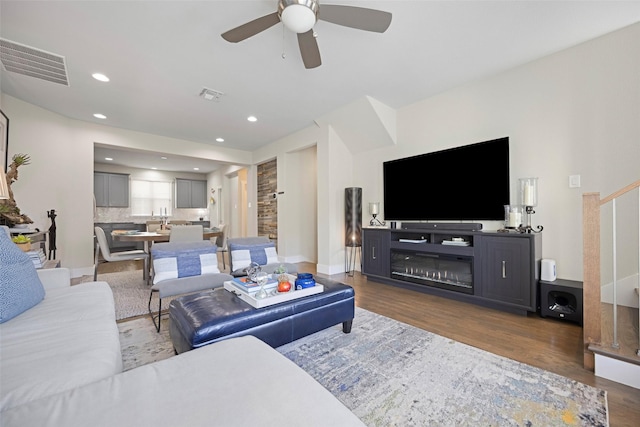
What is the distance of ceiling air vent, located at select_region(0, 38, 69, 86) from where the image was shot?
261 cm

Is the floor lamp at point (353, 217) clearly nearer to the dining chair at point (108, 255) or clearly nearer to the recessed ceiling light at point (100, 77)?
the dining chair at point (108, 255)

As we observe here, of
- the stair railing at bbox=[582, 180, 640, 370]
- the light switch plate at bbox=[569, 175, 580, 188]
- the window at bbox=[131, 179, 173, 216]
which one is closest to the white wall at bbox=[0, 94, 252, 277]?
the window at bbox=[131, 179, 173, 216]

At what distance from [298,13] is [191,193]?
8.78 meters

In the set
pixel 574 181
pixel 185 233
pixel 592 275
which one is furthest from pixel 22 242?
pixel 574 181

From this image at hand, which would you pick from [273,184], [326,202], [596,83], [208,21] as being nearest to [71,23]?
[208,21]

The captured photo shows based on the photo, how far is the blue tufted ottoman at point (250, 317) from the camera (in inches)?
61.6

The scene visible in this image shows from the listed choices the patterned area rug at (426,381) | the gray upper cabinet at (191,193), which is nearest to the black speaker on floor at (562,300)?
the patterned area rug at (426,381)

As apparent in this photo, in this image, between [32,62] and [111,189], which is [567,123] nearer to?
[32,62]

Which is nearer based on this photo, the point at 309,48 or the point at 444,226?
the point at 309,48

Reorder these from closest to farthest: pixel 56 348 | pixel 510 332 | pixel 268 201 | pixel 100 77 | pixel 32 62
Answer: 1. pixel 56 348
2. pixel 510 332
3. pixel 32 62
4. pixel 100 77
5. pixel 268 201

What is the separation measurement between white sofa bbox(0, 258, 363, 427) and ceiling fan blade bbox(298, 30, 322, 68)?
2.21 metres

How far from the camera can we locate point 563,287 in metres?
2.46

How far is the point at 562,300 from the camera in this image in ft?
8.29

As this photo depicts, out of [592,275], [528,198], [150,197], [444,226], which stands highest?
[150,197]
